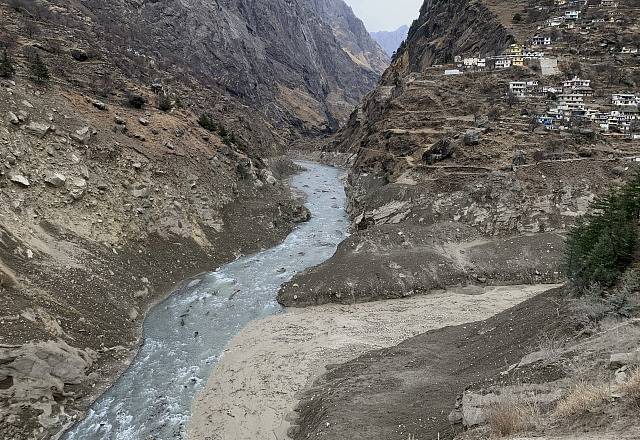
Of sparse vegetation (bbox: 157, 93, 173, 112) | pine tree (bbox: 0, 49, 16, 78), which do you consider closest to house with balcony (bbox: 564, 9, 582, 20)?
sparse vegetation (bbox: 157, 93, 173, 112)

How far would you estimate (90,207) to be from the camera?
33.7 m

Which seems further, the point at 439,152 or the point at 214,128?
the point at 214,128

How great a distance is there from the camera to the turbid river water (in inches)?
821

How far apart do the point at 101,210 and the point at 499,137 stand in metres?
42.7

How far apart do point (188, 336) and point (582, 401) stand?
75.5ft

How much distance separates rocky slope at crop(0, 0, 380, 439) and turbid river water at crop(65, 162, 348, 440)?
1.10 metres

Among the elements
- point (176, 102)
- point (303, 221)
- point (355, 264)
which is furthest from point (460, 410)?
point (176, 102)

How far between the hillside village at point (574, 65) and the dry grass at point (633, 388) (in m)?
51.7

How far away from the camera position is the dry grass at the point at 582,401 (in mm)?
9930

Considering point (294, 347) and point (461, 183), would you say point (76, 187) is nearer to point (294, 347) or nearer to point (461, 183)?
point (294, 347)

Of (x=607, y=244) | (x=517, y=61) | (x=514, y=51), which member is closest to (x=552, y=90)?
(x=517, y=61)

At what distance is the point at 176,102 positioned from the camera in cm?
5634

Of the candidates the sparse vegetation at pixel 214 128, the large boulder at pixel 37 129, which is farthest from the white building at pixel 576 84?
the large boulder at pixel 37 129

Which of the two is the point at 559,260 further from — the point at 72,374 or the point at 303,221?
the point at 72,374
